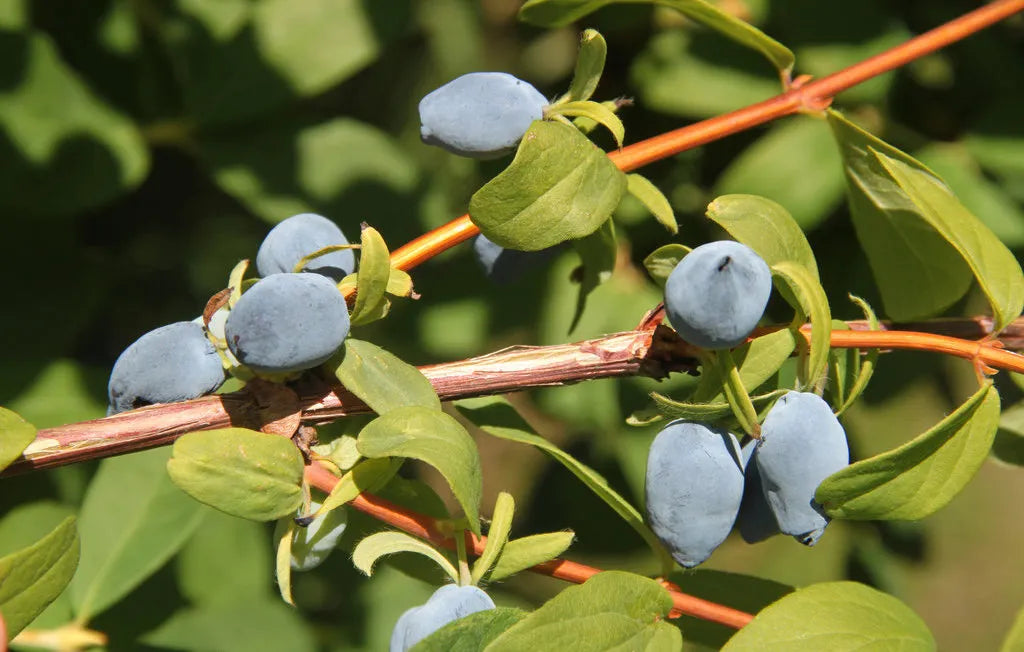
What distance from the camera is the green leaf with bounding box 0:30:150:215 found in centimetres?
125

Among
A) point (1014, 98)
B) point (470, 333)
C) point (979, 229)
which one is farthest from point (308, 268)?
point (1014, 98)

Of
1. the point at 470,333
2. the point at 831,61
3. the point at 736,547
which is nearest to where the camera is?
the point at 831,61

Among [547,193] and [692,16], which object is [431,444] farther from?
[692,16]

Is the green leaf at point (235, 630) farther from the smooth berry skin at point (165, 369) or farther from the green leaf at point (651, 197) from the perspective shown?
the green leaf at point (651, 197)

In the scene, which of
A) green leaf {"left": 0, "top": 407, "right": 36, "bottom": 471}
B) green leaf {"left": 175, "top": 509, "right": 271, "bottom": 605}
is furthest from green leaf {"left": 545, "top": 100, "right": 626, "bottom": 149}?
green leaf {"left": 175, "top": 509, "right": 271, "bottom": 605}

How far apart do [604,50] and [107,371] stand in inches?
34.3

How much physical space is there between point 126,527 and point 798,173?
969 mm

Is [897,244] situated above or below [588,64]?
below

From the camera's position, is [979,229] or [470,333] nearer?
[979,229]

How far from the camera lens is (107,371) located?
1.32 metres

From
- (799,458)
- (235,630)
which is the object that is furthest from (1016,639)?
(235,630)

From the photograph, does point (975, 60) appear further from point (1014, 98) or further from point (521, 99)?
point (521, 99)

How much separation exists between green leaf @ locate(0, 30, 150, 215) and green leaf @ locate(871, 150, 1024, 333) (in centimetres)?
99

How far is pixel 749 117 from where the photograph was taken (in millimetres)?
900
